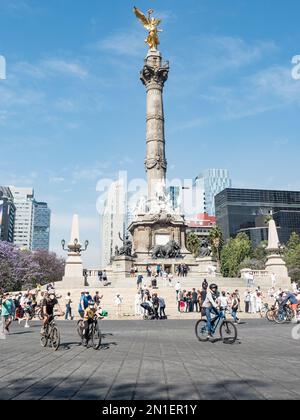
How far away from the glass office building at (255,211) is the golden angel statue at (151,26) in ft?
247

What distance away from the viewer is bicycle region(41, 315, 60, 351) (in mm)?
11462

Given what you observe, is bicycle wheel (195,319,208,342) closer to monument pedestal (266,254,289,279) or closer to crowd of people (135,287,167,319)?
crowd of people (135,287,167,319)

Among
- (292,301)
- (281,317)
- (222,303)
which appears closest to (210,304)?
(222,303)

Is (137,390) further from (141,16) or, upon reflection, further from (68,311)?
(141,16)

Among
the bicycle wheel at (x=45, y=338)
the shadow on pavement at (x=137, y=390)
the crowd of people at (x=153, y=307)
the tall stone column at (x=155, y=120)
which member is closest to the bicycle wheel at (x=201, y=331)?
the bicycle wheel at (x=45, y=338)

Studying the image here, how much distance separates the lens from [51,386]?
649 cm

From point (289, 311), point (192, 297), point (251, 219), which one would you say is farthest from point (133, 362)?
point (251, 219)

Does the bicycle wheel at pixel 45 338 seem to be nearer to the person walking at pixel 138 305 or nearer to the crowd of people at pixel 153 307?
the crowd of people at pixel 153 307

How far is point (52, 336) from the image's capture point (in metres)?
11.8

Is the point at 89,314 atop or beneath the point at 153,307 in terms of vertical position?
atop

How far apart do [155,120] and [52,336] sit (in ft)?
128

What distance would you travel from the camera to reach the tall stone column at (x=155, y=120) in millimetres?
46594

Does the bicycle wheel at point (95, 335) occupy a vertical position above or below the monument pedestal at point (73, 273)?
below
